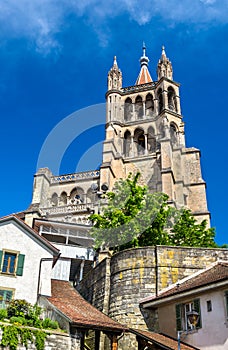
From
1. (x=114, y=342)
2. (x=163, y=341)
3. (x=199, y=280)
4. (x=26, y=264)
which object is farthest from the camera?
(x=26, y=264)

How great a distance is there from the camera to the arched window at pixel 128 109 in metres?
61.0

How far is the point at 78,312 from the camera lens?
2102 cm

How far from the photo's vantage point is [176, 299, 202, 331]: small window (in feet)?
61.3

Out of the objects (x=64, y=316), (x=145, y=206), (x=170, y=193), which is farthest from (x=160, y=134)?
(x=64, y=316)

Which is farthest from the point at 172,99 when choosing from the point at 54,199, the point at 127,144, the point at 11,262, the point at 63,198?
the point at 11,262

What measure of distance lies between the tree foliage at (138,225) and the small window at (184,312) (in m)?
8.93

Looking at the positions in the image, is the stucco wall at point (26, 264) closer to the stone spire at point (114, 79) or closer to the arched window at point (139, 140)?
the arched window at point (139, 140)

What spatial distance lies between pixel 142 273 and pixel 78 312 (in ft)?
14.3

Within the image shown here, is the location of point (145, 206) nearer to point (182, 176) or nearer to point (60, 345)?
point (60, 345)

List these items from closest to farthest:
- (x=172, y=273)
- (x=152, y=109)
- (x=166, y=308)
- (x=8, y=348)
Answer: (x=8, y=348) → (x=166, y=308) → (x=172, y=273) → (x=152, y=109)

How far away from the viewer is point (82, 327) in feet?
63.4

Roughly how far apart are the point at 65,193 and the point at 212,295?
3435cm

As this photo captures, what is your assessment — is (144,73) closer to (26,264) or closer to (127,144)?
(127,144)

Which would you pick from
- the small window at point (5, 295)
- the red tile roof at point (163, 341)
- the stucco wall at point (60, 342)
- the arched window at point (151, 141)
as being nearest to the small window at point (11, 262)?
the small window at point (5, 295)
